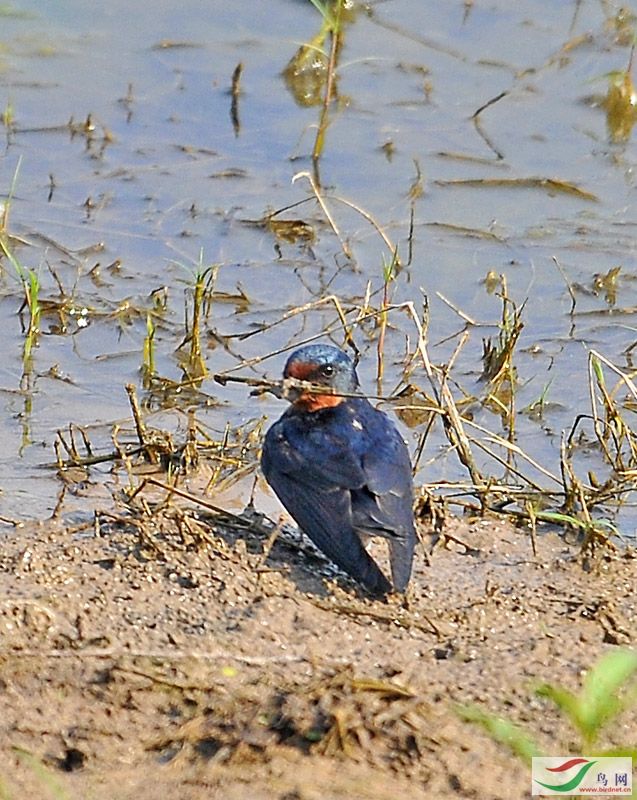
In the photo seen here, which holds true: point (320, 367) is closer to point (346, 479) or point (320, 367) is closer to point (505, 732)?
point (346, 479)

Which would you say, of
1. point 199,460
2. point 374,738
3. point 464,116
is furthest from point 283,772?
point 464,116

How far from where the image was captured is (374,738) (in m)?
3.15

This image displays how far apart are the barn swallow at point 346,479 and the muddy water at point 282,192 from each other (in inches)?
23.1

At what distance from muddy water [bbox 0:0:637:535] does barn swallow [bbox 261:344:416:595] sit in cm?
59

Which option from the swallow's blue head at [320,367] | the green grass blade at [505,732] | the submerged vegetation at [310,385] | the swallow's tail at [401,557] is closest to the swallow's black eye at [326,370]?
the swallow's blue head at [320,367]

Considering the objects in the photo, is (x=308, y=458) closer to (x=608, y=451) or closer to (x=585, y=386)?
(x=608, y=451)

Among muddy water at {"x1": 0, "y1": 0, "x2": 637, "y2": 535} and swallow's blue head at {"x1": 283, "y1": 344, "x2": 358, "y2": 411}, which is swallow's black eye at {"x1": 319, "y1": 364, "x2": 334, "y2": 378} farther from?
muddy water at {"x1": 0, "y1": 0, "x2": 637, "y2": 535}

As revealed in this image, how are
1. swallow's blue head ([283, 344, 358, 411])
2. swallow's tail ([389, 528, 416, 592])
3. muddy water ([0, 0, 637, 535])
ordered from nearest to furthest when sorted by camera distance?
1. swallow's tail ([389, 528, 416, 592])
2. swallow's blue head ([283, 344, 358, 411])
3. muddy water ([0, 0, 637, 535])

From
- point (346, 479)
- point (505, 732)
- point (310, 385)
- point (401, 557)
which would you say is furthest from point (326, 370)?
point (505, 732)

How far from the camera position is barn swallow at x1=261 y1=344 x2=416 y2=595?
404 cm

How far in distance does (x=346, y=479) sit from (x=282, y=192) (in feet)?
9.84

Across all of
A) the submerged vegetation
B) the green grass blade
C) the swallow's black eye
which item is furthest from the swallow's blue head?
the green grass blade

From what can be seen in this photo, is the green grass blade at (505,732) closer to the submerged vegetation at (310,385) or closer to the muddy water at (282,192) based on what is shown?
the submerged vegetation at (310,385)

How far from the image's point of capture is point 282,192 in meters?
7.02
